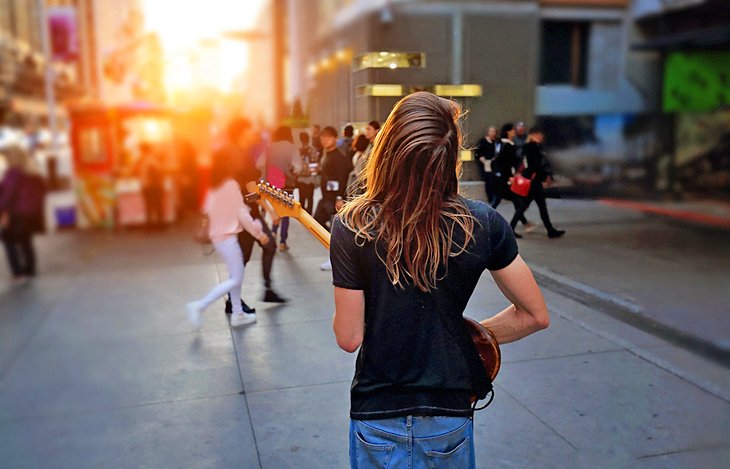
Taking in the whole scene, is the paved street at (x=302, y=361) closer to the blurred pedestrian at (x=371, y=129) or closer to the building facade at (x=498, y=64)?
the building facade at (x=498, y=64)

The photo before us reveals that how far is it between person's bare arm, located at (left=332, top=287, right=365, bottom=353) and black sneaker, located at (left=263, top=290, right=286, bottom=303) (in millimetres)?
2518

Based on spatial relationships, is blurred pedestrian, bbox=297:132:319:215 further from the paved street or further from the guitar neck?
the paved street

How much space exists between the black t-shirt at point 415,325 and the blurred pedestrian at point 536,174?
904 mm

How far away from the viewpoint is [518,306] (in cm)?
170

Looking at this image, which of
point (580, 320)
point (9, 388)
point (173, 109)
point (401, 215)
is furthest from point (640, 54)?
point (580, 320)

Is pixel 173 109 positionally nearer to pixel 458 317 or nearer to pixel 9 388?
pixel 458 317

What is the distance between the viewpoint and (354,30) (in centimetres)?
213

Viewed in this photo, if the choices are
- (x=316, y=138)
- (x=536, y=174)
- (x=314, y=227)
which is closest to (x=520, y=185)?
(x=536, y=174)

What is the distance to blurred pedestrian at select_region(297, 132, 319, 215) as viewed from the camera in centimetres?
231

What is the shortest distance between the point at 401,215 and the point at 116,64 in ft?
2.53

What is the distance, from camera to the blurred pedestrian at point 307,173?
7.57ft

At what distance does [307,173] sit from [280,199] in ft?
1.13

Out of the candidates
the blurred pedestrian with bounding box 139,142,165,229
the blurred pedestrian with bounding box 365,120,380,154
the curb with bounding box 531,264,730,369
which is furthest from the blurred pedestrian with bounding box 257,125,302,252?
the curb with bounding box 531,264,730,369

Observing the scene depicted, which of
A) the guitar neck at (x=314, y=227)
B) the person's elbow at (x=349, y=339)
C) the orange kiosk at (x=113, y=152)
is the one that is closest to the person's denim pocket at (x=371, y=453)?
the person's elbow at (x=349, y=339)
